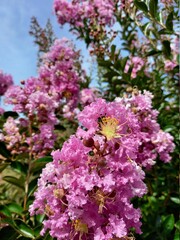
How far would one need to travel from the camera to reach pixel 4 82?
10.8ft

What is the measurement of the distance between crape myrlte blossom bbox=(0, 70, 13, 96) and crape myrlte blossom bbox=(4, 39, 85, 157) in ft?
2.26

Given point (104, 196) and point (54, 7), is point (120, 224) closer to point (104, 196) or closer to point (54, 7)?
point (104, 196)

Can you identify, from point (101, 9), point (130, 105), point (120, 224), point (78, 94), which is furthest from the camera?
point (101, 9)

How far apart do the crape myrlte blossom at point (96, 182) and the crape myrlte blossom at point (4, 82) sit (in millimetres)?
2235

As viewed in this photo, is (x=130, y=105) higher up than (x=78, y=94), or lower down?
lower down

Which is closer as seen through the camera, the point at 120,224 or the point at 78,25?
the point at 120,224

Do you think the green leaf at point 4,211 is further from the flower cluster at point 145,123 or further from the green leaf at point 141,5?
the green leaf at point 141,5

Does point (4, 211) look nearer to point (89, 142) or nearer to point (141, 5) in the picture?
point (89, 142)

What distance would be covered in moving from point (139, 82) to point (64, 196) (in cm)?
155

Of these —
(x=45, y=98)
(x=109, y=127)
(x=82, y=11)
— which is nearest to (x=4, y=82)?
(x=82, y=11)

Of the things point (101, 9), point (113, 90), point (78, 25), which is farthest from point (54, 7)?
point (113, 90)

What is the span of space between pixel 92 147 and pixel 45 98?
3.35 feet

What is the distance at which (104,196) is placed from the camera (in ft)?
3.28

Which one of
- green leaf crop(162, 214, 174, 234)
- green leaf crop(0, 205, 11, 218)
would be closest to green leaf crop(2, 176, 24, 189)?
green leaf crop(0, 205, 11, 218)
